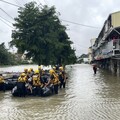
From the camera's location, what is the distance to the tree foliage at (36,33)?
40.3 metres

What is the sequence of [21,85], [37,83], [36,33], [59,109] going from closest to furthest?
1. [59,109]
2. [21,85]
3. [37,83]
4. [36,33]

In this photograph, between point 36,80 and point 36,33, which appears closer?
point 36,80

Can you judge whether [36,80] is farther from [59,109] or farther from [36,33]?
[36,33]

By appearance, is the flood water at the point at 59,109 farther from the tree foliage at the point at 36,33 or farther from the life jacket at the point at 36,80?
the tree foliage at the point at 36,33

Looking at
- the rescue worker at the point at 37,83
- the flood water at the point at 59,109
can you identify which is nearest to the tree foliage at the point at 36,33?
the rescue worker at the point at 37,83

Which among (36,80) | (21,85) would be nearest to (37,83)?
(36,80)

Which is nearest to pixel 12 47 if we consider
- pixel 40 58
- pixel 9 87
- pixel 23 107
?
pixel 40 58

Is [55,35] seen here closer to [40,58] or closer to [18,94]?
[40,58]

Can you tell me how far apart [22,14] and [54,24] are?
4.12 m

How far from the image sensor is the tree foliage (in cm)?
4031

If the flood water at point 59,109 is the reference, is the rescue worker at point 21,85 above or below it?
above

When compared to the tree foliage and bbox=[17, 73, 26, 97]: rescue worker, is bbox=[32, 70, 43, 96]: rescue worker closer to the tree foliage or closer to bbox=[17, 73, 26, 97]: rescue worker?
bbox=[17, 73, 26, 97]: rescue worker

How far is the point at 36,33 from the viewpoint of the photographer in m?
40.2

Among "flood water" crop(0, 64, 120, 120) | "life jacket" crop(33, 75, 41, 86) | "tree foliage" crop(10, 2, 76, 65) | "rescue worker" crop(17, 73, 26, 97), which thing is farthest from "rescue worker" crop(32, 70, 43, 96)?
"tree foliage" crop(10, 2, 76, 65)
